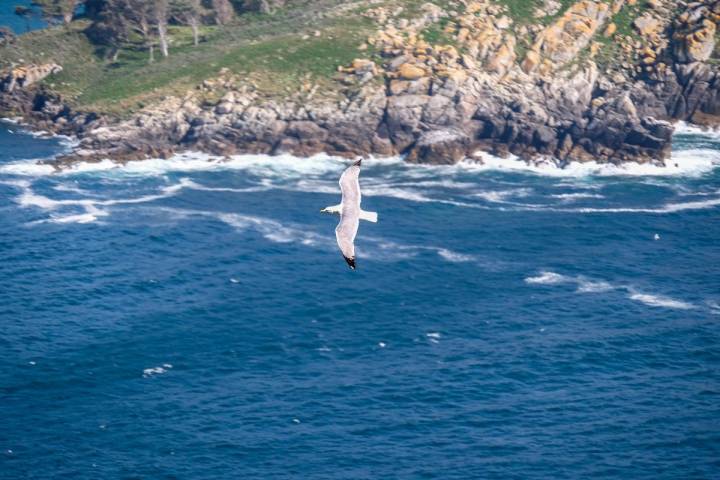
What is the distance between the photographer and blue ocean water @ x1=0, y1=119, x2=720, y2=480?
81438mm

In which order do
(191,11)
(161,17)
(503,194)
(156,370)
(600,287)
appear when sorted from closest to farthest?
1. (156,370)
2. (600,287)
3. (503,194)
4. (161,17)
5. (191,11)

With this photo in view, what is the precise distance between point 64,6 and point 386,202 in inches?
2939

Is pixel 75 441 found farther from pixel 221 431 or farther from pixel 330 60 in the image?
pixel 330 60

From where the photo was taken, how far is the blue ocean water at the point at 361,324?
81.4m

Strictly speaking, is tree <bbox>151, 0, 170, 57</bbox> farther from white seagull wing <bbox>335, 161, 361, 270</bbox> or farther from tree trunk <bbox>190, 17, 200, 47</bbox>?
white seagull wing <bbox>335, 161, 361, 270</bbox>

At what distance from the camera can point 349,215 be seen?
61.1m

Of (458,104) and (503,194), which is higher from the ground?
(458,104)

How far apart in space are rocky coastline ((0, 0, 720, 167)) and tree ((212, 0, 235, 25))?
80.9ft

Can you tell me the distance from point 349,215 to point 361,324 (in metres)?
39.2

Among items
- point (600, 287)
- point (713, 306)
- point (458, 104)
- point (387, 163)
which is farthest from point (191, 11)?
point (713, 306)

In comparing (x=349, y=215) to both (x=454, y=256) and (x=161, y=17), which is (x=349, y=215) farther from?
(x=161, y=17)

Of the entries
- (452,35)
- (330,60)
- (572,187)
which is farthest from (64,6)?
(572,187)

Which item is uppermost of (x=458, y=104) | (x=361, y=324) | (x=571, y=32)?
(x=571, y=32)

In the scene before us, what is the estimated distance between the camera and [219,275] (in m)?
108
